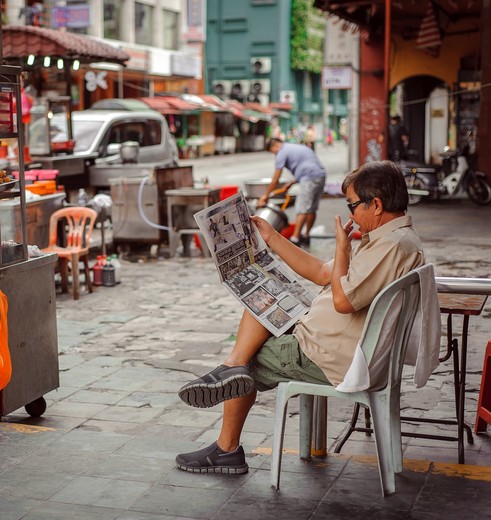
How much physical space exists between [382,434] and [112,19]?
36.8 meters

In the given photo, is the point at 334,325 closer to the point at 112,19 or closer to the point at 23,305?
the point at 23,305

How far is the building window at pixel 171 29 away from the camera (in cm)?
4331

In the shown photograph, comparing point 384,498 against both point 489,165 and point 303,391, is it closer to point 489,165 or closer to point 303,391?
point 303,391

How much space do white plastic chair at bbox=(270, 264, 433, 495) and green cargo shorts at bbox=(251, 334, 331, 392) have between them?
0.28ft

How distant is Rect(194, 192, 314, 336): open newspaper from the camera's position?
4.21m

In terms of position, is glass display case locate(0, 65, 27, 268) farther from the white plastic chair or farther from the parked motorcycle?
the parked motorcycle

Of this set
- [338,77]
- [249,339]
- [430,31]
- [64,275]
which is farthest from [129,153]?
[249,339]

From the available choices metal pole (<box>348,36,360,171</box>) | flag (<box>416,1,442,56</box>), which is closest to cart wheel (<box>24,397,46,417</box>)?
flag (<box>416,1,442,56</box>)

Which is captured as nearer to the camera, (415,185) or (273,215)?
(273,215)

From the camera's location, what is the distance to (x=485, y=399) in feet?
16.1

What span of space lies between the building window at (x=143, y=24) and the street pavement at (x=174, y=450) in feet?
112

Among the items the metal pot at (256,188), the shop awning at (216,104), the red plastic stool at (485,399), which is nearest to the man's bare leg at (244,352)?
the red plastic stool at (485,399)

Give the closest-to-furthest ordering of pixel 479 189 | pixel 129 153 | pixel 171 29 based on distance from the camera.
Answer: pixel 129 153 < pixel 479 189 < pixel 171 29

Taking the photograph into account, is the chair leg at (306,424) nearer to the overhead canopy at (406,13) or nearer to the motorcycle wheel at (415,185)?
the overhead canopy at (406,13)
